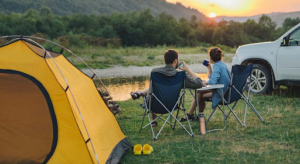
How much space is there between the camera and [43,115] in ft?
13.9

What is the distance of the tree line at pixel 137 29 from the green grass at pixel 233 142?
1455 inches

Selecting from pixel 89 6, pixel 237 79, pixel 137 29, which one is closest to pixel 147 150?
pixel 237 79

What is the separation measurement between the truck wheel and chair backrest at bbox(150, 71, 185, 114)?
4.37m

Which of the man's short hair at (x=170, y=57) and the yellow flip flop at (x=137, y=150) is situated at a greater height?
the man's short hair at (x=170, y=57)

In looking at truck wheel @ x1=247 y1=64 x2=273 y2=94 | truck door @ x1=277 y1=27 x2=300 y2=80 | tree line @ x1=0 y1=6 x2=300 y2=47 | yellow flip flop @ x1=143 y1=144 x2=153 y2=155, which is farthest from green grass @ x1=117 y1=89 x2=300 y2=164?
tree line @ x1=0 y1=6 x2=300 y2=47

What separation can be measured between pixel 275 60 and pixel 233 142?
4398 millimetres

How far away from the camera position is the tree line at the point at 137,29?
1769 inches

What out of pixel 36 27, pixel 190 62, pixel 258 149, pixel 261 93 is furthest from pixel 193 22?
pixel 258 149

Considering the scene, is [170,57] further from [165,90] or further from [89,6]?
[89,6]

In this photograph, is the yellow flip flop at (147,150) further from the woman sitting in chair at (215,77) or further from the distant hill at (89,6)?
the distant hill at (89,6)

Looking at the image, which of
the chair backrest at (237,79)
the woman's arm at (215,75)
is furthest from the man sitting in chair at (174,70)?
the chair backrest at (237,79)

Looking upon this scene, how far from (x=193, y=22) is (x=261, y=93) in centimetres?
6010

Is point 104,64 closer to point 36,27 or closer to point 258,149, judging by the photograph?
point 258,149

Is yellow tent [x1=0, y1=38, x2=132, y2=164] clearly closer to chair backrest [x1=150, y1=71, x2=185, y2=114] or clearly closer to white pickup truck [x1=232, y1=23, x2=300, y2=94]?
chair backrest [x1=150, y1=71, x2=185, y2=114]
